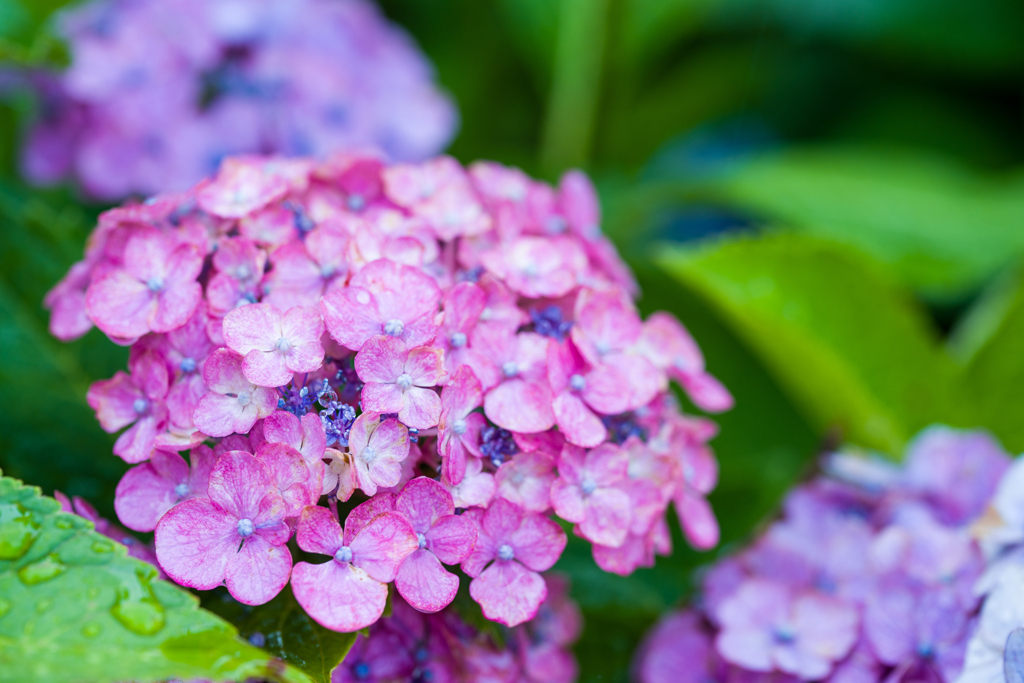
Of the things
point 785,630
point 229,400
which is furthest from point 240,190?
point 785,630

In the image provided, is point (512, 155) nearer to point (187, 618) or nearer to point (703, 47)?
point (703, 47)

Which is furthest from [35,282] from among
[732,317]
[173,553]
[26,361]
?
[732,317]

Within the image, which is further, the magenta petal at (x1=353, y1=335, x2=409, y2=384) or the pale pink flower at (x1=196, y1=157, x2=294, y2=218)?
the pale pink flower at (x1=196, y1=157, x2=294, y2=218)

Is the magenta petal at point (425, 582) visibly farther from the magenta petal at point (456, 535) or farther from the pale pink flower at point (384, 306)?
the pale pink flower at point (384, 306)

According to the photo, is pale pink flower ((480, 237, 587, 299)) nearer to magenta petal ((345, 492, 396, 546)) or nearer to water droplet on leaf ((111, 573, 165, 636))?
magenta petal ((345, 492, 396, 546))

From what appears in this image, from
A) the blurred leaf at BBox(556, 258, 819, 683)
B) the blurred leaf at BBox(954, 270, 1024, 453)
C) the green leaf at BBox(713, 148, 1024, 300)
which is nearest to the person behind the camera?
the blurred leaf at BBox(556, 258, 819, 683)

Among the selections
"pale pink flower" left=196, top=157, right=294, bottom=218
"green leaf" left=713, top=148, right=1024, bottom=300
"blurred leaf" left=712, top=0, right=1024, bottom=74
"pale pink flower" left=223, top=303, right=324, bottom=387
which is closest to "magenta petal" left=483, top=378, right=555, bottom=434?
"pale pink flower" left=223, top=303, right=324, bottom=387
